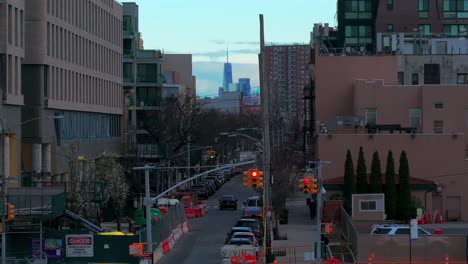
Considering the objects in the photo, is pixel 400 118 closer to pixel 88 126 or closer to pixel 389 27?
pixel 88 126

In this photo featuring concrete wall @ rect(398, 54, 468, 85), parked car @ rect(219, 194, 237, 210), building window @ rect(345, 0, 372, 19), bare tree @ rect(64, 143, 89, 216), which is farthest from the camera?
building window @ rect(345, 0, 372, 19)

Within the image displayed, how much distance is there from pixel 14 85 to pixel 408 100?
32.6 m

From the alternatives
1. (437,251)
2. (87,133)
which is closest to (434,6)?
(87,133)

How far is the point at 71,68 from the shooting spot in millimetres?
72000

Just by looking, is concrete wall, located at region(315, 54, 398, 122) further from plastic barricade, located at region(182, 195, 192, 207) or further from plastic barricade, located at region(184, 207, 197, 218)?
plastic barricade, located at region(184, 207, 197, 218)

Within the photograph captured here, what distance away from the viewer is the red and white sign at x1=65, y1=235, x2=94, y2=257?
42.0 metres

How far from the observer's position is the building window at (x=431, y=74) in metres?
86.6

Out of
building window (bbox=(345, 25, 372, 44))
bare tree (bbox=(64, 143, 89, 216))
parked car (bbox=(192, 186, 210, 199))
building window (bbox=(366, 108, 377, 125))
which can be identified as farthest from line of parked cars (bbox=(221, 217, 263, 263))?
building window (bbox=(345, 25, 372, 44))

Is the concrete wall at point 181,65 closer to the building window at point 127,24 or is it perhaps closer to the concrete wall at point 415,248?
the building window at point 127,24

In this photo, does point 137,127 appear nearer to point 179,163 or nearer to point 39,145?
point 179,163

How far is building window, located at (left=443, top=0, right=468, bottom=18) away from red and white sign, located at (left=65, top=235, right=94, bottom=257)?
76034mm

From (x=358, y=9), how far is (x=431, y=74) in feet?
102

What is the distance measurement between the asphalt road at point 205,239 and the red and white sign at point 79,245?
4783mm

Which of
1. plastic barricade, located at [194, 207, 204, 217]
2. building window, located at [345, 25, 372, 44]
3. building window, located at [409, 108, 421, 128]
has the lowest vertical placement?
plastic barricade, located at [194, 207, 204, 217]
